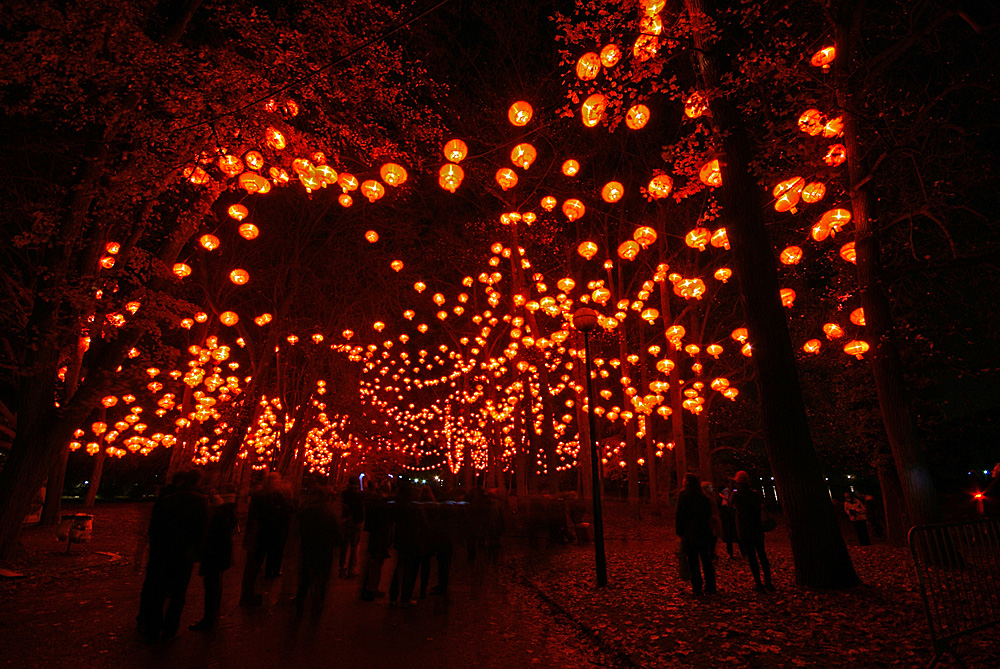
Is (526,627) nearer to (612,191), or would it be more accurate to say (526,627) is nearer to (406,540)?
(406,540)

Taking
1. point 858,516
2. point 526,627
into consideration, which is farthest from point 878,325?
point 526,627

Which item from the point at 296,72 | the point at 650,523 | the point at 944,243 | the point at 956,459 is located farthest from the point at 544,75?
the point at 956,459

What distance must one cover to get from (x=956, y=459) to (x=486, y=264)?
1905 centimetres

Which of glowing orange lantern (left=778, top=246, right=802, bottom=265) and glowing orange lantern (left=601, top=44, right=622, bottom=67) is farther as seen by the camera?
glowing orange lantern (left=778, top=246, right=802, bottom=265)

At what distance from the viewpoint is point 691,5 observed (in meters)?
8.41

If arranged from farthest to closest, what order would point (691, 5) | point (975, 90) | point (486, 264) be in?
1. point (486, 264)
2. point (975, 90)
3. point (691, 5)

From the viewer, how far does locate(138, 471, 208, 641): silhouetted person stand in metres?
5.38

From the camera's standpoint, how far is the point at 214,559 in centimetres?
611

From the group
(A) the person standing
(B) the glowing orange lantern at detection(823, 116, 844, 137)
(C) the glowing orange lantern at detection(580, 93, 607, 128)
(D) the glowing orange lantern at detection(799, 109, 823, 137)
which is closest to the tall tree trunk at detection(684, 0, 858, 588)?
(D) the glowing orange lantern at detection(799, 109, 823, 137)

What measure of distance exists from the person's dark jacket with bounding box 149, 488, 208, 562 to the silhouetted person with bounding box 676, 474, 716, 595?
5940 millimetres

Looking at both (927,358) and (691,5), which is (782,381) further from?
(927,358)

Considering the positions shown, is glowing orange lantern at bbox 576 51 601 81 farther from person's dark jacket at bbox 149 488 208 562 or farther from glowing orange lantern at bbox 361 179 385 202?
person's dark jacket at bbox 149 488 208 562

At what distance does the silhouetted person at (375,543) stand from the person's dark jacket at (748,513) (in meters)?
5.09

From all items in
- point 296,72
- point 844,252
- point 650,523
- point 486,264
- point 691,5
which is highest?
point 486,264
